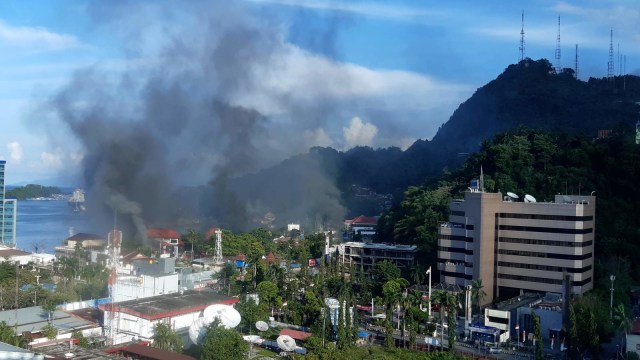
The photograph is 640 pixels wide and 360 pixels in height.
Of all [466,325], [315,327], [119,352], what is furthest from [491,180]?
[119,352]

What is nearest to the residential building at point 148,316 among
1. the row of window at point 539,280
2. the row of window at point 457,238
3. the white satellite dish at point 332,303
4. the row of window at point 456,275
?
the white satellite dish at point 332,303

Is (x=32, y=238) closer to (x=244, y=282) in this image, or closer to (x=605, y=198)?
(x=244, y=282)

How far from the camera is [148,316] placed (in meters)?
19.4

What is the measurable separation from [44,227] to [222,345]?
64751mm

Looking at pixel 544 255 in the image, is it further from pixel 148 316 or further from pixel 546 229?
pixel 148 316

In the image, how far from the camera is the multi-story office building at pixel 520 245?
2419 cm

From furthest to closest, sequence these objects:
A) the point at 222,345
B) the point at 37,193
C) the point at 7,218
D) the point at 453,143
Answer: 1. the point at 37,193
2. the point at 453,143
3. the point at 7,218
4. the point at 222,345

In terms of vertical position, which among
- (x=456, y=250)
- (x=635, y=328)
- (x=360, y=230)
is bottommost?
(x=635, y=328)

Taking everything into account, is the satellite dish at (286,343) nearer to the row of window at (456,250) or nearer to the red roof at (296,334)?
the red roof at (296,334)

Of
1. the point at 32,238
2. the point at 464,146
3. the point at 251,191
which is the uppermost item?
the point at 464,146

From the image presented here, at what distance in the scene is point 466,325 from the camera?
21.7 m

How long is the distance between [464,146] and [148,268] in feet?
199

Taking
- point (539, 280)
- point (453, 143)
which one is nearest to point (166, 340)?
point (539, 280)

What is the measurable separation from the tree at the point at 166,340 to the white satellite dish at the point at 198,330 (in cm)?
42
